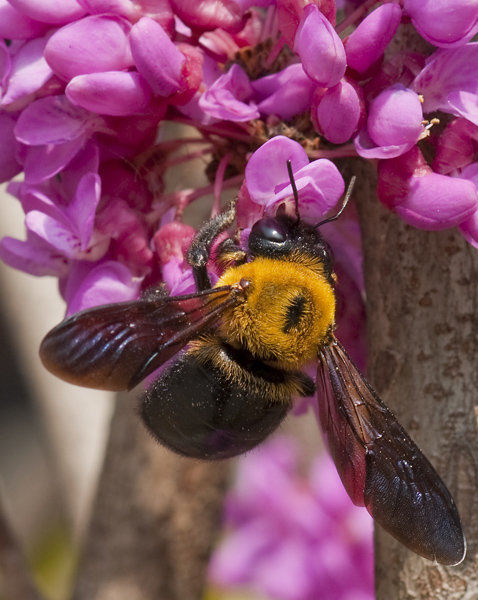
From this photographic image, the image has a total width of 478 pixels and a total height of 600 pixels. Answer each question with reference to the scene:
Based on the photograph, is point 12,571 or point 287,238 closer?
point 287,238

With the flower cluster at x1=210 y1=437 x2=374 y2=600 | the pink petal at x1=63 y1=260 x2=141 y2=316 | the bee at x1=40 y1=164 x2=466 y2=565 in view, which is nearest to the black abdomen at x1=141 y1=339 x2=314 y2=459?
the bee at x1=40 y1=164 x2=466 y2=565

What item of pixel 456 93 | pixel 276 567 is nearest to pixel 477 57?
pixel 456 93

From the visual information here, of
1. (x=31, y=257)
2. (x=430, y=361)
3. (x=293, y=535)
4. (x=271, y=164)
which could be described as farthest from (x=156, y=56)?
(x=293, y=535)

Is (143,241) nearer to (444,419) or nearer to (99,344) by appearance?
(99,344)

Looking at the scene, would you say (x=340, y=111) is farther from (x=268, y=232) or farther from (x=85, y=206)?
(x=85, y=206)

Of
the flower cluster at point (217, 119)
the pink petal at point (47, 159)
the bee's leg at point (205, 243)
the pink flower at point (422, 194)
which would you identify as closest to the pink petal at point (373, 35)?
the flower cluster at point (217, 119)

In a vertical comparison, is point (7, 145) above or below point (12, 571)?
above
